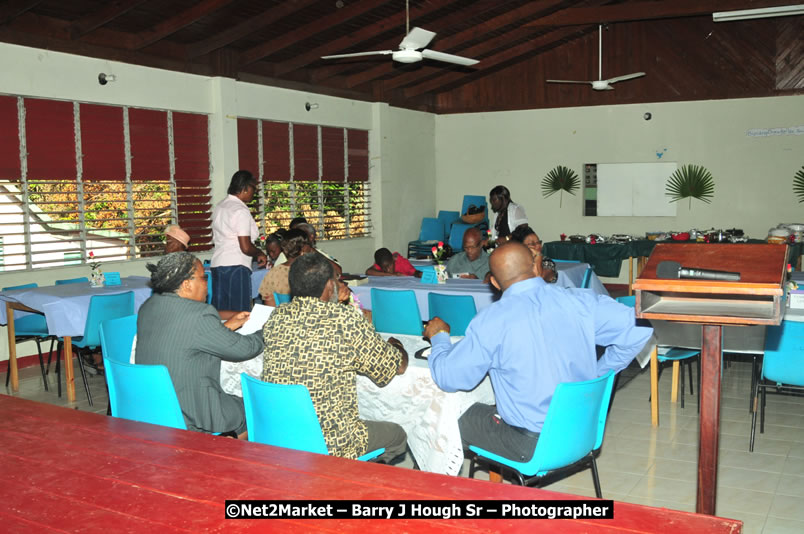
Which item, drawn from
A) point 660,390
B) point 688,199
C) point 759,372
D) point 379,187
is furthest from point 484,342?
point 688,199

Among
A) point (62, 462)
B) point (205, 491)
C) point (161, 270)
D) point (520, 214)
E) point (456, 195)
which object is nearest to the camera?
point (205, 491)

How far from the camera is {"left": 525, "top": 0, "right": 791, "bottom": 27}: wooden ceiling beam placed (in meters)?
9.16

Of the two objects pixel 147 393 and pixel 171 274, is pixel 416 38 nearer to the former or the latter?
pixel 171 274

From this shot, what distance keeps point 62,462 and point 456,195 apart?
1137 centimetres

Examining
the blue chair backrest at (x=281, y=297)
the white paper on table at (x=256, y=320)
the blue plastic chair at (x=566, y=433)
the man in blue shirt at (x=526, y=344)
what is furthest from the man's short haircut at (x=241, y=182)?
the blue plastic chair at (x=566, y=433)

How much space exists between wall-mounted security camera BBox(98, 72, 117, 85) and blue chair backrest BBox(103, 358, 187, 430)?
17.0ft

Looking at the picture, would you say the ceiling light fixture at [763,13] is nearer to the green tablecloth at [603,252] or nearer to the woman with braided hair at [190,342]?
the green tablecloth at [603,252]

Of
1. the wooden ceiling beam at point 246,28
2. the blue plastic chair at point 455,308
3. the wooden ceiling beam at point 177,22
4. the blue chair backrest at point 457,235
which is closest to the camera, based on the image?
the blue plastic chair at point 455,308

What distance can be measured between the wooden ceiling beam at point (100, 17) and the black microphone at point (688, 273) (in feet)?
20.3

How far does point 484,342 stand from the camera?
2707mm

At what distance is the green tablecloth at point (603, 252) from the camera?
32.9 feet

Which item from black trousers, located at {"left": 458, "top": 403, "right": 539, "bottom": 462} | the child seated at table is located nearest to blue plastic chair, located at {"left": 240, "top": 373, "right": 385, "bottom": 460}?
black trousers, located at {"left": 458, "top": 403, "right": 539, "bottom": 462}

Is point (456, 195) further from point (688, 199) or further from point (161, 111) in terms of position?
point (161, 111)

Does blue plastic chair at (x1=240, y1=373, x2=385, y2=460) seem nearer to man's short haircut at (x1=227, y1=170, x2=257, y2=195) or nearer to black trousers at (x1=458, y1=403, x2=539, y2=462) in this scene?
black trousers at (x1=458, y1=403, x2=539, y2=462)
